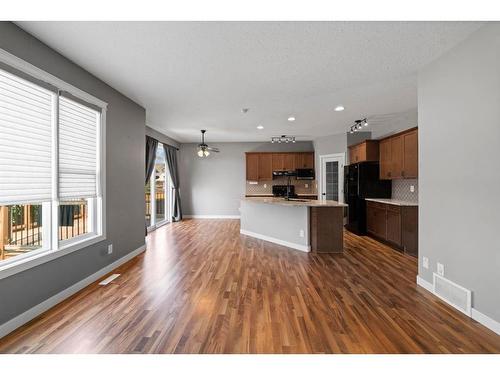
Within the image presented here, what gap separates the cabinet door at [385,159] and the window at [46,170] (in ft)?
17.8

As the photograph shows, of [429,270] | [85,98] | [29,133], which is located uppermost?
[85,98]

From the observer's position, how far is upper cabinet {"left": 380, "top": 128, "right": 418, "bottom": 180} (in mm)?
4379

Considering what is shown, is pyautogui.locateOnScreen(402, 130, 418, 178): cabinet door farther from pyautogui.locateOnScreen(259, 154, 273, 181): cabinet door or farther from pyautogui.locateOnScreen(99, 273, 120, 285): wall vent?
pyautogui.locateOnScreen(99, 273, 120, 285): wall vent

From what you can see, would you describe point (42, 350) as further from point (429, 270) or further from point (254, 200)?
point (254, 200)

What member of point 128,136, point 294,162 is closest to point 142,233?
point 128,136

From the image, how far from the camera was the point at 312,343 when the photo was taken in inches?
73.2

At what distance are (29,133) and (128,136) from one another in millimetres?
1728

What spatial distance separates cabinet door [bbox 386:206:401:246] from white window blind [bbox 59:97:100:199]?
511 cm

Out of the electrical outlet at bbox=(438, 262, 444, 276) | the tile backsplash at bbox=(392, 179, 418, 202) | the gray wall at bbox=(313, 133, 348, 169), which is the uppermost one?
the gray wall at bbox=(313, 133, 348, 169)

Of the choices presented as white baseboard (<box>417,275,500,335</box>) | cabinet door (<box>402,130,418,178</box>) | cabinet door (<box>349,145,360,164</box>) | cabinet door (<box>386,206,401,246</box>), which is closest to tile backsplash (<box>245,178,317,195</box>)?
cabinet door (<box>349,145,360,164</box>)

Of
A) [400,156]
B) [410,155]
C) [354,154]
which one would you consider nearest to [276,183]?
[354,154]

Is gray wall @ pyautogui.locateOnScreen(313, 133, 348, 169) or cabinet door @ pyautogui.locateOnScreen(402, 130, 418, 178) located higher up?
gray wall @ pyautogui.locateOnScreen(313, 133, 348, 169)

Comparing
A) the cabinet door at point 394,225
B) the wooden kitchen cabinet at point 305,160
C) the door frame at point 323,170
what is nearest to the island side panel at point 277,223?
the cabinet door at point 394,225

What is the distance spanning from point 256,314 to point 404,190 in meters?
4.46
